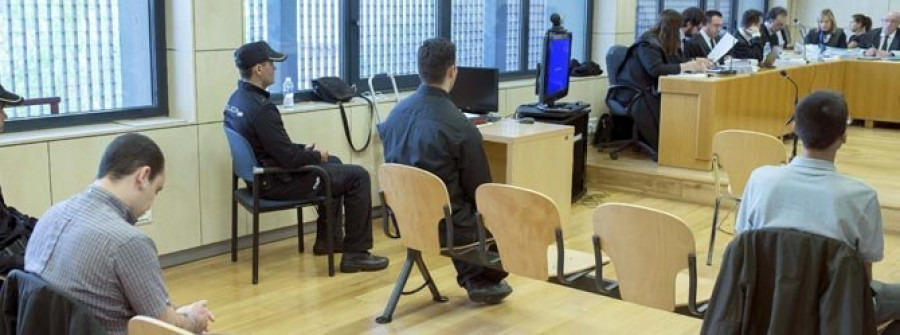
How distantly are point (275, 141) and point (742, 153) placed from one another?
232cm

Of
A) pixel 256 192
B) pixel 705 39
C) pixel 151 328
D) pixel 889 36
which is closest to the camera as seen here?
pixel 151 328

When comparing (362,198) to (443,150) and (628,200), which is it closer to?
(443,150)

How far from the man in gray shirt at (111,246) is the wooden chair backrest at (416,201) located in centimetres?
153

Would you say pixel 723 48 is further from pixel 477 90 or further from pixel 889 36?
pixel 889 36

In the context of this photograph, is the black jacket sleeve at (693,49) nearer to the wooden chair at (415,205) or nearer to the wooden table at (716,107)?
the wooden table at (716,107)

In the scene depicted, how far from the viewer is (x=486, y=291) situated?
4.55 meters

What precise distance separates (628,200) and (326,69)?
2.33 meters

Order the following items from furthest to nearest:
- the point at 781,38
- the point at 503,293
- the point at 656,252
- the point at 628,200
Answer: the point at 781,38, the point at 628,200, the point at 503,293, the point at 656,252

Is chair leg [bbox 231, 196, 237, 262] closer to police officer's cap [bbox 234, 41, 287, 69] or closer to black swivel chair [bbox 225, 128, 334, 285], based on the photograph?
black swivel chair [bbox 225, 128, 334, 285]

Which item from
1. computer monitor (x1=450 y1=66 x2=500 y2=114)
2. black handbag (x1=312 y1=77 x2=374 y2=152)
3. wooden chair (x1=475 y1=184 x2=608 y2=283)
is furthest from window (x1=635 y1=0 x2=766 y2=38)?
wooden chair (x1=475 y1=184 x2=608 y2=283)

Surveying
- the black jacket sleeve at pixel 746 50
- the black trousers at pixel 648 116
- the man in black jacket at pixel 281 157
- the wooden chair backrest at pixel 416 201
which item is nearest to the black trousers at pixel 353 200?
the man in black jacket at pixel 281 157

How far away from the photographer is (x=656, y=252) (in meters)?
3.18

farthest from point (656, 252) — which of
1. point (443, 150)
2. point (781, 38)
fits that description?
point (781, 38)

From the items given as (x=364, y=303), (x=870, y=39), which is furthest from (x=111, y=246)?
(x=870, y=39)
